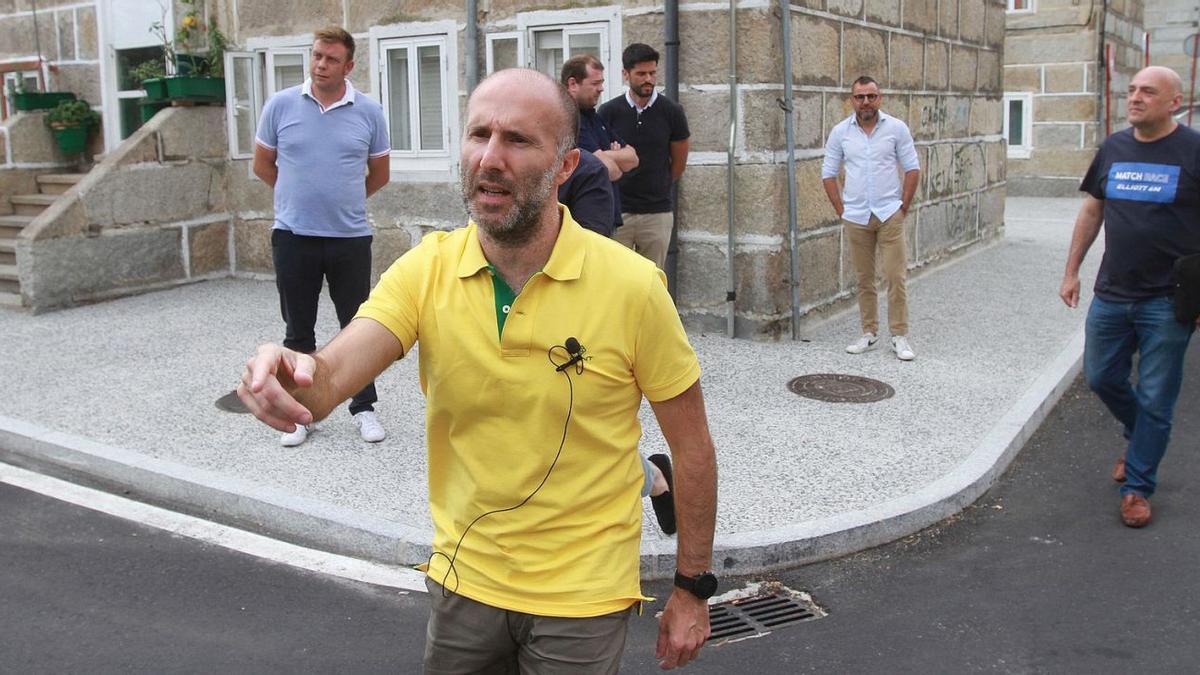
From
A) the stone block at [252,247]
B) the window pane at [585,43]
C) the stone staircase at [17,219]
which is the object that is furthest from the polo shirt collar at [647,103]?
the stone staircase at [17,219]

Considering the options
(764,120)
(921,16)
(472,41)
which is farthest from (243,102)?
(921,16)

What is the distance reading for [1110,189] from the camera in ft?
18.9

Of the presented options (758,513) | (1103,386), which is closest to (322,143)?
(758,513)

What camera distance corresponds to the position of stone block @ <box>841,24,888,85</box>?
1051 cm

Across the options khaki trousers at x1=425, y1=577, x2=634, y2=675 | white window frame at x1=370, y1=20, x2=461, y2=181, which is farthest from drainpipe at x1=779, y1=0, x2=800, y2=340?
khaki trousers at x1=425, y1=577, x2=634, y2=675

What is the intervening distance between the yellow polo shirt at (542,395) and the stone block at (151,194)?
9.85 meters

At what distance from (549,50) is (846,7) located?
264cm

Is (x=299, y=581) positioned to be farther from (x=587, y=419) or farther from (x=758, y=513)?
(x=587, y=419)

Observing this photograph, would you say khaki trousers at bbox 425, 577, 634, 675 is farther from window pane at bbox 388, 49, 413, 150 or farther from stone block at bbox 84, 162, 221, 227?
stone block at bbox 84, 162, 221, 227

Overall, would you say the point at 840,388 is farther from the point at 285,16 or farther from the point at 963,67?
the point at 963,67

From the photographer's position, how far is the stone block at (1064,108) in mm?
23594

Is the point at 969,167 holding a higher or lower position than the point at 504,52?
lower

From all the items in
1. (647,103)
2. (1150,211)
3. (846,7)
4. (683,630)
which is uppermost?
(846,7)

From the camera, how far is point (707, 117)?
9.35 meters
